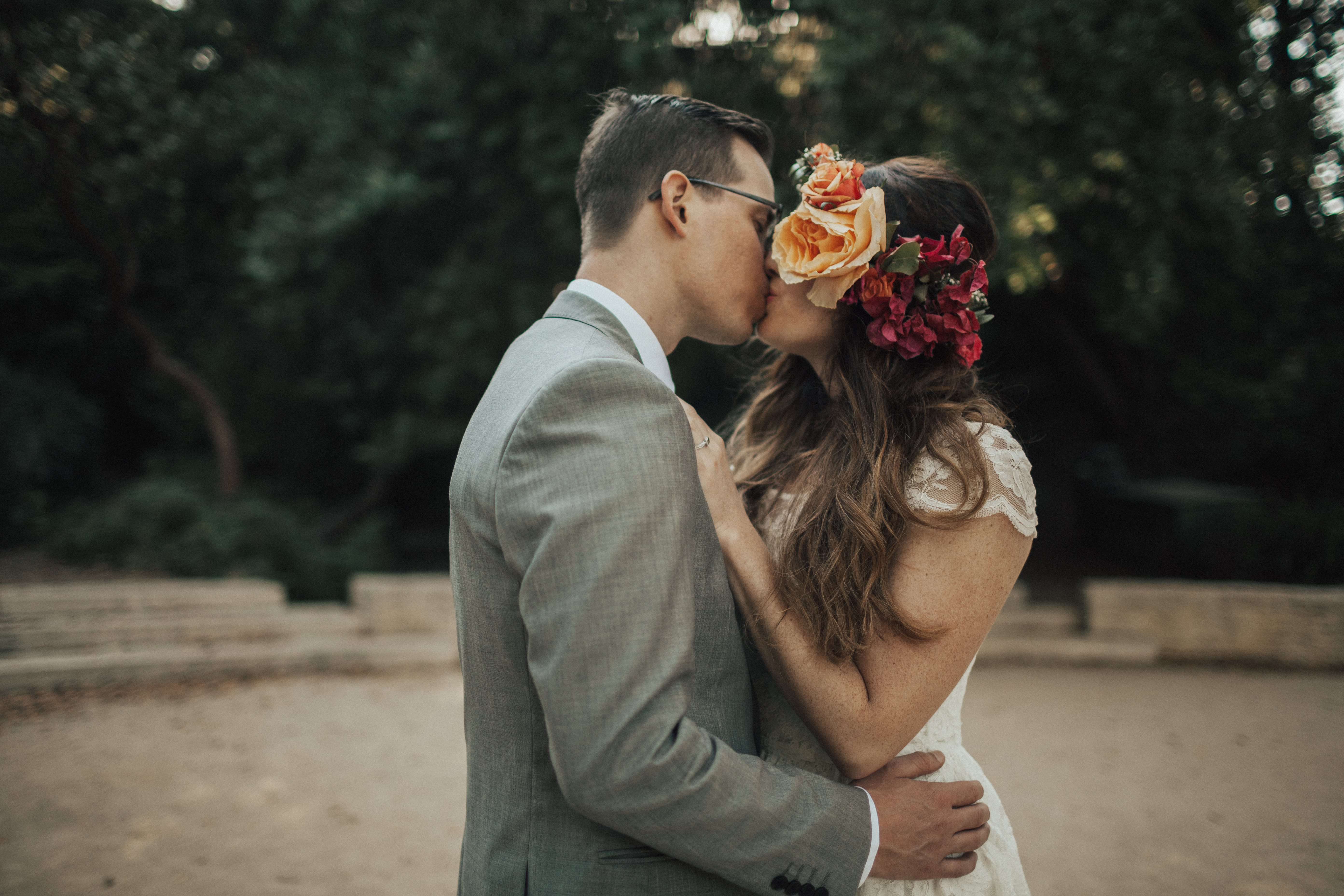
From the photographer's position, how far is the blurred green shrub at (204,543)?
8.38 meters

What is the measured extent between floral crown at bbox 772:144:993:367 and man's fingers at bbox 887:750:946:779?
35.2 inches

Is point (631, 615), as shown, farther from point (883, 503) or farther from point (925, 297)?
point (925, 297)

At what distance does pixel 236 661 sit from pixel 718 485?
241 inches

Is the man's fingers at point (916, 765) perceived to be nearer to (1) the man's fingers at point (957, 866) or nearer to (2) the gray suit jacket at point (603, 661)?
(1) the man's fingers at point (957, 866)

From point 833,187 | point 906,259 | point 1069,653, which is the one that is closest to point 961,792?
point 906,259

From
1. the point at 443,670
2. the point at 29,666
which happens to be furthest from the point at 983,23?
the point at 29,666

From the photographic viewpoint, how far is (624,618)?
1.18m

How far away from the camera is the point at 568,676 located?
1188mm

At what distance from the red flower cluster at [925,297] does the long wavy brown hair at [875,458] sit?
4.6 inches

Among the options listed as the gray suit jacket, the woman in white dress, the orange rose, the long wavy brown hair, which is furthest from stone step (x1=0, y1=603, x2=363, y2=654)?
the orange rose

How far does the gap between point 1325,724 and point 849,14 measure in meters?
6.12

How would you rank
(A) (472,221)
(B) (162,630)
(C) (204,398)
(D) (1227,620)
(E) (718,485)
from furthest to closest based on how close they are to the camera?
(A) (472,221), (C) (204,398), (D) (1227,620), (B) (162,630), (E) (718,485)

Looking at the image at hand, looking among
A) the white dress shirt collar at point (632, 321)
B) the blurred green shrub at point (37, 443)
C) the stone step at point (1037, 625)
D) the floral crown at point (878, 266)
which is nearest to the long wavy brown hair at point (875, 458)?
the floral crown at point (878, 266)

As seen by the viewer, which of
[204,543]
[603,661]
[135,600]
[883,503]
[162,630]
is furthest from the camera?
[204,543]
